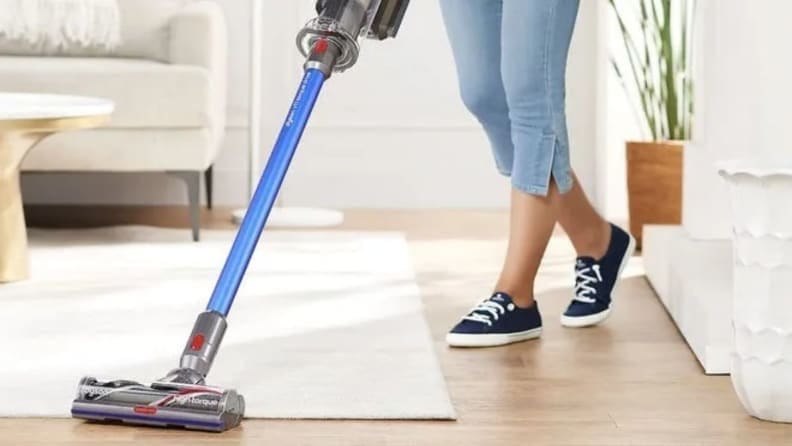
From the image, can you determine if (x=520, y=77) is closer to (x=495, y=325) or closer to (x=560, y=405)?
(x=495, y=325)

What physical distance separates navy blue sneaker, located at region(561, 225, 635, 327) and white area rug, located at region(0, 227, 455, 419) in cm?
26

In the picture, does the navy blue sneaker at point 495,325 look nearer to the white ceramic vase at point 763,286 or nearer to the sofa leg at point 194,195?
the white ceramic vase at point 763,286

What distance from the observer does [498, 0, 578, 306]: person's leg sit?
2203 mm

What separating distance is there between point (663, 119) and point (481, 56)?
1.51 m

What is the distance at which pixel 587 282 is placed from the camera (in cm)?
250

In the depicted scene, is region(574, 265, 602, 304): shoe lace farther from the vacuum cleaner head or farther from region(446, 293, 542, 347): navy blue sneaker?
the vacuum cleaner head

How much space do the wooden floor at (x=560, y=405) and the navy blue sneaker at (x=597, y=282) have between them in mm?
30

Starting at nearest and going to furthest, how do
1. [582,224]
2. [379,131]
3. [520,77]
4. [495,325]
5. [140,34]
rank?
[520,77]
[495,325]
[582,224]
[140,34]
[379,131]

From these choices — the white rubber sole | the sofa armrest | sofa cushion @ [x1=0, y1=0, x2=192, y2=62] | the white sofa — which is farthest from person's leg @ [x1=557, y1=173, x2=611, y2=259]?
sofa cushion @ [x1=0, y1=0, x2=192, y2=62]

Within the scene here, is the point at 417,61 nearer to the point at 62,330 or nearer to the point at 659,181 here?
the point at 659,181

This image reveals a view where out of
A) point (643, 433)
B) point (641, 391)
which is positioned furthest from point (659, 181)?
point (643, 433)

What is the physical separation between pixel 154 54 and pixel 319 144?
2.24ft

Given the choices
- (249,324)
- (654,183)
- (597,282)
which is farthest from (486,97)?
(654,183)

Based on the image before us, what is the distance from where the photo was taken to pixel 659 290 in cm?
281
